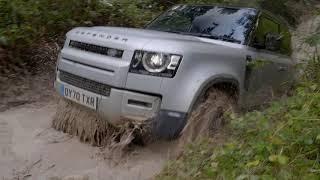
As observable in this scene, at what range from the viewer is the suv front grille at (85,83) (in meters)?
4.58

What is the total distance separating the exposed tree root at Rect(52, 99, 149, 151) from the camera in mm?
4660

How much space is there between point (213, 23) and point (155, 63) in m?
1.67

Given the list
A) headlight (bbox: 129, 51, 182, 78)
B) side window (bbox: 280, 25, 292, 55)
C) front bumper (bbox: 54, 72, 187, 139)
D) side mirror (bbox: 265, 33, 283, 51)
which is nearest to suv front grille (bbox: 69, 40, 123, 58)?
headlight (bbox: 129, 51, 182, 78)

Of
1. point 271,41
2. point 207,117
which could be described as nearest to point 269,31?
point 271,41

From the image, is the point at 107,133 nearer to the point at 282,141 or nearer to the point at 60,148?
the point at 60,148

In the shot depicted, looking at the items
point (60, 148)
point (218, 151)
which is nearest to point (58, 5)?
point (60, 148)

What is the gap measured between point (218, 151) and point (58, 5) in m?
5.53

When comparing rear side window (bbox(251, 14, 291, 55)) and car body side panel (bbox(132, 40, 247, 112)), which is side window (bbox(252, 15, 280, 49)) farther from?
car body side panel (bbox(132, 40, 247, 112))

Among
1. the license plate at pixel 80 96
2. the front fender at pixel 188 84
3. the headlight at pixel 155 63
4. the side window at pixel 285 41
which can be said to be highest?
the headlight at pixel 155 63

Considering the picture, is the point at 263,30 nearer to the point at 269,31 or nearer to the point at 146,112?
the point at 269,31

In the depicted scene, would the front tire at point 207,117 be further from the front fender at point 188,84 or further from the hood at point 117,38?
the hood at point 117,38

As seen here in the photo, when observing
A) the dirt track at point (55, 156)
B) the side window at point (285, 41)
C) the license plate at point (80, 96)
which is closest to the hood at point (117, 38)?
the license plate at point (80, 96)

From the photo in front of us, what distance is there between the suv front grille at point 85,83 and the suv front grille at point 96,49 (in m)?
0.30

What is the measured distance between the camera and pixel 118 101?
445cm
